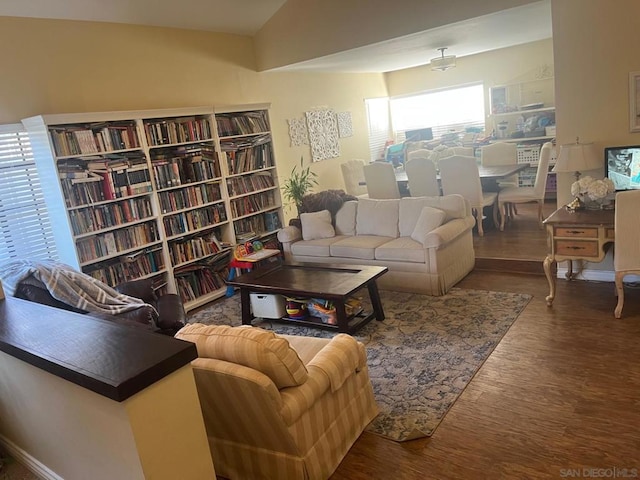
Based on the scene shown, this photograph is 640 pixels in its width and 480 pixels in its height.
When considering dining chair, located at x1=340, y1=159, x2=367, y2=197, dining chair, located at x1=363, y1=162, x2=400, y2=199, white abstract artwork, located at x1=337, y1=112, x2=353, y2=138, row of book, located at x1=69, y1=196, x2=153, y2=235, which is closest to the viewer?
row of book, located at x1=69, y1=196, x2=153, y2=235

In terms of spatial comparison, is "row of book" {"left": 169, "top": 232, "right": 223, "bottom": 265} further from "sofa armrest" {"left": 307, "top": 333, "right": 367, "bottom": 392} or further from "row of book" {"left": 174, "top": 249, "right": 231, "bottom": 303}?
"sofa armrest" {"left": 307, "top": 333, "right": 367, "bottom": 392}

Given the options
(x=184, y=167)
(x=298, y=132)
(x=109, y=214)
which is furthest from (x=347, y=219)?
(x=109, y=214)

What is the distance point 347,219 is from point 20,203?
3.13m

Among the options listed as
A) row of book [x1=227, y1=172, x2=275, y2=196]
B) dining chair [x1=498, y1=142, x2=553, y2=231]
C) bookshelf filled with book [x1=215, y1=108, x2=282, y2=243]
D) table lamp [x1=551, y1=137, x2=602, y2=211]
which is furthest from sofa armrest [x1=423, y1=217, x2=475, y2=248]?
row of book [x1=227, y1=172, x2=275, y2=196]

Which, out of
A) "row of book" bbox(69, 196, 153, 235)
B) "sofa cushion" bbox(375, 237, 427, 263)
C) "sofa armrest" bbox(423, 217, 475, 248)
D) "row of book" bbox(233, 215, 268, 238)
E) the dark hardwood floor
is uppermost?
"row of book" bbox(69, 196, 153, 235)

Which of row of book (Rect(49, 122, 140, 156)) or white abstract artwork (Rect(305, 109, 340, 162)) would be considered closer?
row of book (Rect(49, 122, 140, 156))

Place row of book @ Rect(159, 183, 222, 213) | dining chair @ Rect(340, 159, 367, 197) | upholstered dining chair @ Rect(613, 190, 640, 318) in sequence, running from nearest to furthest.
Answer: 1. upholstered dining chair @ Rect(613, 190, 640, 318)
2. row of book @ Rect(159, 183, 222, 213)
3. dining chair @ Rect(340, 159, 367, 197)

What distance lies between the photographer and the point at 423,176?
6.06 m

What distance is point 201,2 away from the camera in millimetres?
5004

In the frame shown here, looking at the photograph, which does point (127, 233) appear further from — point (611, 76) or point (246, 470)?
point (611, 76)

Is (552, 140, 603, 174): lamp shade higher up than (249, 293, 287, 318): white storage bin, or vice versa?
(552, 140, 603, 174): lamp shade

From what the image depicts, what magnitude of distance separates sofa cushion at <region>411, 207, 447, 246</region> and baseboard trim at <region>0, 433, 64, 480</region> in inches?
133

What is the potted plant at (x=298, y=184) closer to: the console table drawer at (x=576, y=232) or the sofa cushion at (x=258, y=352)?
the console table drawer at (x=576, y=232)

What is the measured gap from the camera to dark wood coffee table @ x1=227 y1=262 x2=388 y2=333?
12.6 ft
